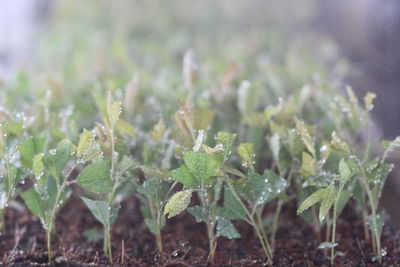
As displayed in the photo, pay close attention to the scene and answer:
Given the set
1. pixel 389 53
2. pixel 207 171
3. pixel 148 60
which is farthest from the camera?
pixel 148 60

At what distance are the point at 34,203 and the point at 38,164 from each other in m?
0.09

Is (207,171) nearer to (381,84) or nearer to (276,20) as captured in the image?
(381,84)

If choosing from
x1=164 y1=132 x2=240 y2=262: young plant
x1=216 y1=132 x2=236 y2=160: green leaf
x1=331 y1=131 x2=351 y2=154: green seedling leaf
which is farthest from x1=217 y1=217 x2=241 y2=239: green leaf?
x1=331 y1=131 x2=351 y2=154: green seedling leaf

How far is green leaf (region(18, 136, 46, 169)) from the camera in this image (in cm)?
79

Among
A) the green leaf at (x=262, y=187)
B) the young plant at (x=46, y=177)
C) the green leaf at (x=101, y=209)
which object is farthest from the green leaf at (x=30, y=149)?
the green leaf at (x=262, y=187)

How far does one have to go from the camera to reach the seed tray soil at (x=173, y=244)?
82 centimetres

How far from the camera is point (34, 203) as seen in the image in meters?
0.79

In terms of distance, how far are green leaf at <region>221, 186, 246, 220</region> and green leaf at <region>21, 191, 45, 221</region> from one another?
0.30 meters

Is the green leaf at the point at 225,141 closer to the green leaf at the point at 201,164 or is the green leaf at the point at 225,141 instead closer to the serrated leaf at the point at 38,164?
the green leaf at the point at 201,164

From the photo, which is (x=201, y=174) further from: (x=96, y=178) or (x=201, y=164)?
(x=96, y=178)

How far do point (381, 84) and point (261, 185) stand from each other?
673 mm

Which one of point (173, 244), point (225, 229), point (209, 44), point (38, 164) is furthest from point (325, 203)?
point (209, 44)

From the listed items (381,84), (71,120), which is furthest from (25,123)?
(381,84)

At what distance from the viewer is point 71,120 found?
948 millimetres
